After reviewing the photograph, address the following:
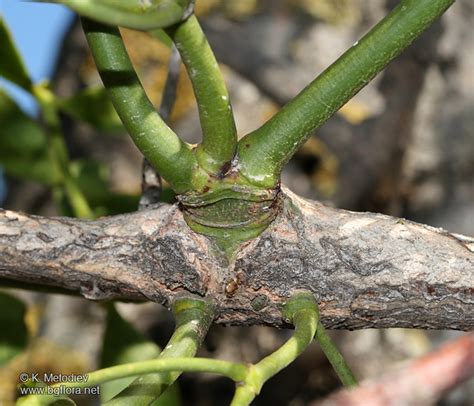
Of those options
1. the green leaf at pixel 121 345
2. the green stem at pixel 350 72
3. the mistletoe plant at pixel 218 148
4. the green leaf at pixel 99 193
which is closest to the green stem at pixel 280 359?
the mistletoe plant at pixel 218 148

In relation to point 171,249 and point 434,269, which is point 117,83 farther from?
point 434,269

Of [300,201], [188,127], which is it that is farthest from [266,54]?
[300,201]

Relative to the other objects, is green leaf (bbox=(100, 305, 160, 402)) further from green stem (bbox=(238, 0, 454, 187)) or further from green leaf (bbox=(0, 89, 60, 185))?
green stem (bbox=(238, 0, 454, 187))

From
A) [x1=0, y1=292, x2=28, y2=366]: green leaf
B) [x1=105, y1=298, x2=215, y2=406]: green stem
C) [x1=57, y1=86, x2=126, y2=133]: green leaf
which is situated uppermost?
[x1=57, y1=86, x2=126, y2=133]: green leaf

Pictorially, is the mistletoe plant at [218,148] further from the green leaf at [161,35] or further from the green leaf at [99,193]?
the green leaf at [99,193]

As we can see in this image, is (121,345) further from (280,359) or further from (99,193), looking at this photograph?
(280,359)

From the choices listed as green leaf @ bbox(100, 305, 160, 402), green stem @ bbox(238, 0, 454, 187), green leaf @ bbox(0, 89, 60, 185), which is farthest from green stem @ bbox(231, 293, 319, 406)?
green leaf @ bbox(0, 89, 60, 185)
